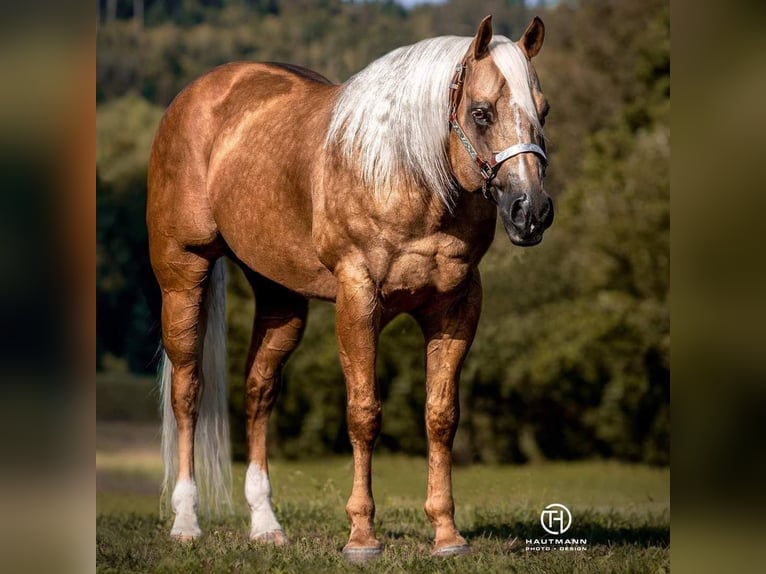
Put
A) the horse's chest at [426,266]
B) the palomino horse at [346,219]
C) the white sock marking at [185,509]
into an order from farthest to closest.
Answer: the white sock marking at [185,509] → the horse's chest at [426,266] → the palomino horse at [346,219]

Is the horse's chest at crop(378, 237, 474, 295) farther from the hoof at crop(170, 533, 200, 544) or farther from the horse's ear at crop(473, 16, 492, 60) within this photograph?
the hoof at crop(170, 533, 200, 544)

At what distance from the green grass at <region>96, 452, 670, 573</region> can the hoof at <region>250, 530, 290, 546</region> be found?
0.08 meters

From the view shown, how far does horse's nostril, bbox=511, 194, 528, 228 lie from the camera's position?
5047 mm

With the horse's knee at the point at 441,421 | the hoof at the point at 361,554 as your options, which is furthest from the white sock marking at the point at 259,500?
the horse's knee at the point at 441,421

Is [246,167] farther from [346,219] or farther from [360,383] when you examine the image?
[360,383]

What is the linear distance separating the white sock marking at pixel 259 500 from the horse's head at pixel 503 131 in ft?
8.36

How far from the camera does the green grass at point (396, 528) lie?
560 centimetres

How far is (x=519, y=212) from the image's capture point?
5059mm

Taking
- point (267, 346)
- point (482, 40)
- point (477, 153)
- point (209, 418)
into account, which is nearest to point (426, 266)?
point (477, 153)

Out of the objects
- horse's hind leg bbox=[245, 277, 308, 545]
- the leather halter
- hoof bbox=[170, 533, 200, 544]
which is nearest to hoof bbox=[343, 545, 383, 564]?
hoof bbox=[170, 533, 200, 544]

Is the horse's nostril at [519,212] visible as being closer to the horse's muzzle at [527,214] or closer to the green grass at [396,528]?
the horse's muzzle at [527,214]
